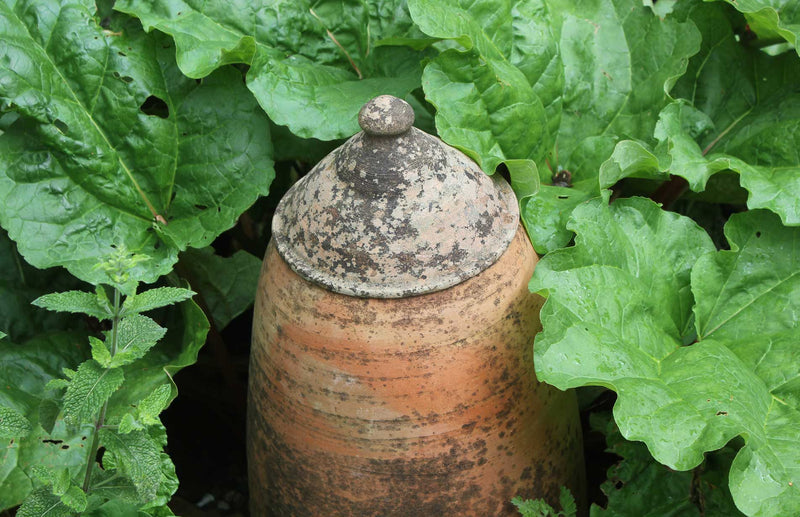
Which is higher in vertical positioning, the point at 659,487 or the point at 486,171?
the point at 486,171

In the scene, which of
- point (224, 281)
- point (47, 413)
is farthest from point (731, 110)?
point (47, 413)

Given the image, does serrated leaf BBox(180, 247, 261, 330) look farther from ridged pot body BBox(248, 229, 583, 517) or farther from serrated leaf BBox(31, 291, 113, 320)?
serrated leaf BBox(31, 291, 113, 320)

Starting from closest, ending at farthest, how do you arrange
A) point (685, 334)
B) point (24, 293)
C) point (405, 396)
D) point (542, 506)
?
point (405, 396), point (542, 506), point (685, 334), point (24, 293)

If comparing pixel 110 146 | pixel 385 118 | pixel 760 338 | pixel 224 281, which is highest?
pixel 385 118

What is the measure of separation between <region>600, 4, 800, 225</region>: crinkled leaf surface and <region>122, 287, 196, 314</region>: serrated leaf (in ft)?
3.59

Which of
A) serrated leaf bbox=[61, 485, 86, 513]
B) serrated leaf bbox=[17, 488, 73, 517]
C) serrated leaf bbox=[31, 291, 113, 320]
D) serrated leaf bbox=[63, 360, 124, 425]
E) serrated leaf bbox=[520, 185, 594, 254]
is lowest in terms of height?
serrated leaf bbox=[17, 488, 73, 517]

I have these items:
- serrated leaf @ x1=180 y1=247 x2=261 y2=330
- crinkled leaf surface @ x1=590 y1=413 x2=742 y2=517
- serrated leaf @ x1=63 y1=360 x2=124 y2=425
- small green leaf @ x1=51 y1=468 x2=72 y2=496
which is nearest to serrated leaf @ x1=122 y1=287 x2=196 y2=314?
serrated leaf @ x1=63 y1=360 x2=124 y2=425

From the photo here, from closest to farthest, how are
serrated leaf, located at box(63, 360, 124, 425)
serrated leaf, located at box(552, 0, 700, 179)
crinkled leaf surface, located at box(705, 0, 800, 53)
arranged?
serrated leaf, located at box(63, 360, 124, 425) < crinkled leaf surface, located at box(705, 0, 800, 53) < serrated leaf, located at box(552, 0, 700, 179)

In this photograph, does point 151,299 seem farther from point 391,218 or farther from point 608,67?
point 608,67

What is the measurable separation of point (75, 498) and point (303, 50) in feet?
4.85

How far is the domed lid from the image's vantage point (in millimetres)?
1883

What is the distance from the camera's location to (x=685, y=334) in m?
2.23

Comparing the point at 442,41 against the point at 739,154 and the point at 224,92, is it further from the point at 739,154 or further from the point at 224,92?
the point at 739,154

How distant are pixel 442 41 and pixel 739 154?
93 centimetres
